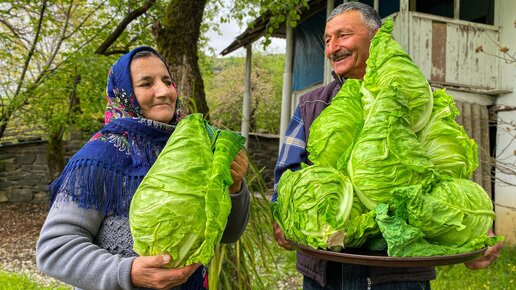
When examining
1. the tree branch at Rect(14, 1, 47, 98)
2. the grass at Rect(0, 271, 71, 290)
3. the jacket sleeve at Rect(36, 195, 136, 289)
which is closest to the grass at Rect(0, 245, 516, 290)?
the grass at Rect(0, 271, 71, 290)

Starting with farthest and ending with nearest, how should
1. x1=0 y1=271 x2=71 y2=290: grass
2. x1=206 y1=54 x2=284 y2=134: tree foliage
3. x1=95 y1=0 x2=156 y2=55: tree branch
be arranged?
x1=206 y1=54 x2=284 y2=134: tree foliage, x1=95 y1=0 x2=156 y2=55: tree branch, x1=0 y1=271 x2=71 y2=290: grass

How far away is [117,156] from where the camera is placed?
6.18 feet

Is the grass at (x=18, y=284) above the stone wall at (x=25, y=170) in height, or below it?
below

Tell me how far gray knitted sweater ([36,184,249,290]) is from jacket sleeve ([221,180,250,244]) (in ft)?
1.61

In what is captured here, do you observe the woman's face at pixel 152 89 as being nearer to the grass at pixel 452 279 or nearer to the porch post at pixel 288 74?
the grass at pixel 452 279

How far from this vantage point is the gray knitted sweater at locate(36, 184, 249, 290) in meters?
1.65

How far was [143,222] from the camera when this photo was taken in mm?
1529

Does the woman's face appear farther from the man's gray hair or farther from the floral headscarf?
the man's gray hair

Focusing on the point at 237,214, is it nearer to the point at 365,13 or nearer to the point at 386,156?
the point at 386,156

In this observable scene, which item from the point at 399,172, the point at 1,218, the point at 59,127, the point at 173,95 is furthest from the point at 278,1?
the point at 1,218

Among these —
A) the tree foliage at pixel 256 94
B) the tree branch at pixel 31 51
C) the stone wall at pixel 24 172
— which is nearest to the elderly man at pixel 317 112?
the tree branch at pixel 31 51

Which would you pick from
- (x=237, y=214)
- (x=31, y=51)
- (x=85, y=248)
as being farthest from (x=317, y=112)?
(x=31, y=51)

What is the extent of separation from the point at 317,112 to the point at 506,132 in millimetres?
6828

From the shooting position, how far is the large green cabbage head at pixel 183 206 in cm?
151
